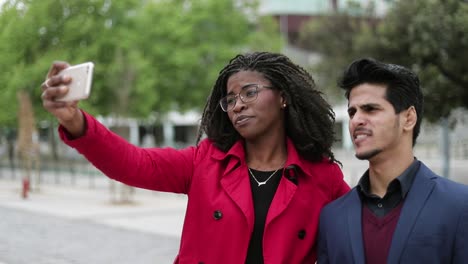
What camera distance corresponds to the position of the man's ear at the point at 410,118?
2568mm

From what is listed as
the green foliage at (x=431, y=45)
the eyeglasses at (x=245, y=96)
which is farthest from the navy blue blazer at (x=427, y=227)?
the green foliage at (x=431, y=45)

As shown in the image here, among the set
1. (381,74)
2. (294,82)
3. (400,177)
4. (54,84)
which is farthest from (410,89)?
(54,84)

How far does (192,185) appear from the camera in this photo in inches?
112

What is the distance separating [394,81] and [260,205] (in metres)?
0.75

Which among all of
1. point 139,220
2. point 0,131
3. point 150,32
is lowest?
point 0,131

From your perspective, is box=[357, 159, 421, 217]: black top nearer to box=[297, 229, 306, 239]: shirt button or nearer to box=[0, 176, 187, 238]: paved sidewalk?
box=[297, 229, 306, 239]: shirt button

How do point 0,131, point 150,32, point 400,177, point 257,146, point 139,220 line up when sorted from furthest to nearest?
1. point 0,131
2. point 150,32
3. point 139,220
4. point 257,146
5. point 400,177

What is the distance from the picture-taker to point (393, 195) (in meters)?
2.50

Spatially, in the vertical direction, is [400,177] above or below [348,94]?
below

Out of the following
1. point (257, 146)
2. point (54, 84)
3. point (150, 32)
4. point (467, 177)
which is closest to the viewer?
point (54, 84)

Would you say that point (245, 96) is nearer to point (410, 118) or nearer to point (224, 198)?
point (224, 198)

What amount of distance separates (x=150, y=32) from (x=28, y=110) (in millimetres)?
11363

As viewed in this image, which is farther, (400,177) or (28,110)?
(28,110)

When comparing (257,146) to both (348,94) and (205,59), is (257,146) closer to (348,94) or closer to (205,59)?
(348,94)
